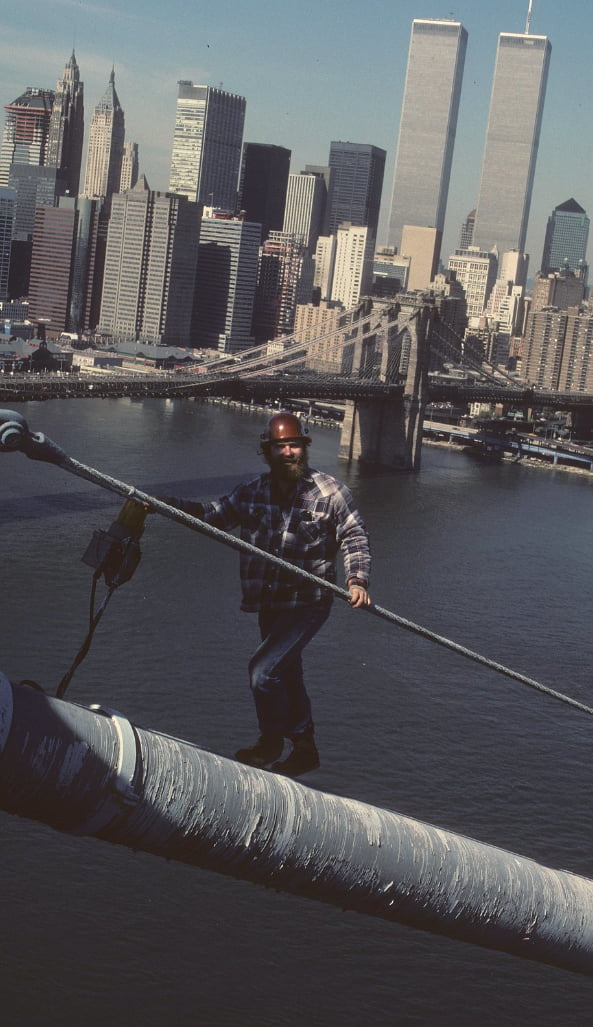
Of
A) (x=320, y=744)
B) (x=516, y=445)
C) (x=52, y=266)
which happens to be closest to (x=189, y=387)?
(x=516, y=445)

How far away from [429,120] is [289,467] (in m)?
193

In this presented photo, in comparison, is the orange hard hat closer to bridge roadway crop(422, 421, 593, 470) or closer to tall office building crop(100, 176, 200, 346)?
bridge roadway crop(422, 421, 593, 470)

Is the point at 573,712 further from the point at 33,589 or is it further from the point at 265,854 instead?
the point at 265,854

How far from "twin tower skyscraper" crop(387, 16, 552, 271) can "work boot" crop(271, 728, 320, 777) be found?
19108 cm

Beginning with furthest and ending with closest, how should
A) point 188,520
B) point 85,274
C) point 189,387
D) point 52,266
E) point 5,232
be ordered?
point 85,274, point 5,232, point 52,266, point 189,387, point 188,520

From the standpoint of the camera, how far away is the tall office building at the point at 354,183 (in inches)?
6358

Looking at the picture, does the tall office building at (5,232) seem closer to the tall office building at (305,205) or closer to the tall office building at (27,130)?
the tall office building at (27,130)

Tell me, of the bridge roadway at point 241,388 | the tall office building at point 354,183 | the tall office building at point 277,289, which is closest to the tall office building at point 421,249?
the tall office building at point 354,183

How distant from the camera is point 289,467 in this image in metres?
2.91

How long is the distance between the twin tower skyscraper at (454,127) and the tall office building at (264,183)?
174ft

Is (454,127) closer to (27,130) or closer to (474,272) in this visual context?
(474,272)

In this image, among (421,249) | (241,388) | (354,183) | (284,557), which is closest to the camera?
(284,557)

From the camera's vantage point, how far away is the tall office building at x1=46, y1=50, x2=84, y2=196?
431 feet

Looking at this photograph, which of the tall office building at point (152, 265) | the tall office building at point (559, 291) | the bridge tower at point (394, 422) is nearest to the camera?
the bridge tower at point (394, 422)
